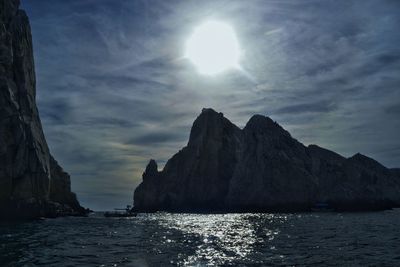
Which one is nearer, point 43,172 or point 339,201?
point 43,172

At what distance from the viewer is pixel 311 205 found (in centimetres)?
17062

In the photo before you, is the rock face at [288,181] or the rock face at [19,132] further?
the rock face at [288,181]

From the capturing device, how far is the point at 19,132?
304 feet

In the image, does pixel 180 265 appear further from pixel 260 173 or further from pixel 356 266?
pixel 260 173

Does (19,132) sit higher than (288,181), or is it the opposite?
(19,132)

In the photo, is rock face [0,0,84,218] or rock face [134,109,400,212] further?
rock face [134,109,400,212]

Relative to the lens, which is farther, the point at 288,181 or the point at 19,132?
the point at 288,181

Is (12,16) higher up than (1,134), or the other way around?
(12,16)

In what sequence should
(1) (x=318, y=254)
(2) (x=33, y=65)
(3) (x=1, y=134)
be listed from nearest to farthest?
(1) (x=318, y=254), (3) (x=1, y=134), (2) (x=33, y=65)

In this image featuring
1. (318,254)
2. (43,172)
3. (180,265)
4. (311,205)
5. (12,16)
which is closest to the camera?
(180,265)

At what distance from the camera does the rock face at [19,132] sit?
89625 mm

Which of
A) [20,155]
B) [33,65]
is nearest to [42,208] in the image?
[20,155]

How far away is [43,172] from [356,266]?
86.3 m

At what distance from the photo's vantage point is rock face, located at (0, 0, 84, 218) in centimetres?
8962
